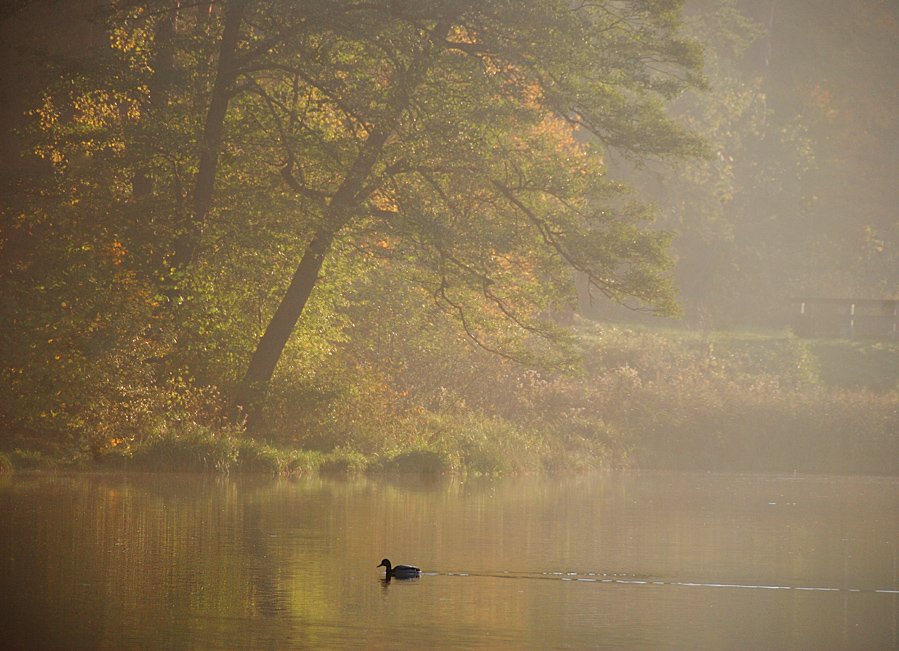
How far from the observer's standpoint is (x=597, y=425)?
107 feet

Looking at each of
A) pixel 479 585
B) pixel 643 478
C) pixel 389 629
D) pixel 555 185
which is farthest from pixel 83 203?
pixel 389 629

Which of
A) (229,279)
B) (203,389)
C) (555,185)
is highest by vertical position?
(555,185)

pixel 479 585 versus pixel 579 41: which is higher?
pixel 579 41

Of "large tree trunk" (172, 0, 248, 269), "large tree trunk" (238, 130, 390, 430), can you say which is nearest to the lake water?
"large tree trunk" (238, 130, 390, 430)

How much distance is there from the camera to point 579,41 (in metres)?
24.5

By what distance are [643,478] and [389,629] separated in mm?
20112

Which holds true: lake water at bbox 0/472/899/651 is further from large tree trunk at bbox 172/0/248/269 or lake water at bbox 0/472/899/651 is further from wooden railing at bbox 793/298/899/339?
wooden railing at bbox 793/298/899/339

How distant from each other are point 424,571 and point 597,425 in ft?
73.2

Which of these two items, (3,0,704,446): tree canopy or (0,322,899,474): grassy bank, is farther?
(0,322,899,474): grassy bank

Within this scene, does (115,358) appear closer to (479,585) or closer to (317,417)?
(317,417)

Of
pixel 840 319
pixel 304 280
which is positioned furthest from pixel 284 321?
pixel 840 319

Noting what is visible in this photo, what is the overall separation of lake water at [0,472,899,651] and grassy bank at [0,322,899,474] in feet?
12.4

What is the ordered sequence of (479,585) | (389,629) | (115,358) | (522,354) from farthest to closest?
(522,354), (115,358), (479,585), (389,629)

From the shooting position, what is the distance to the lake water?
7.79 meters
